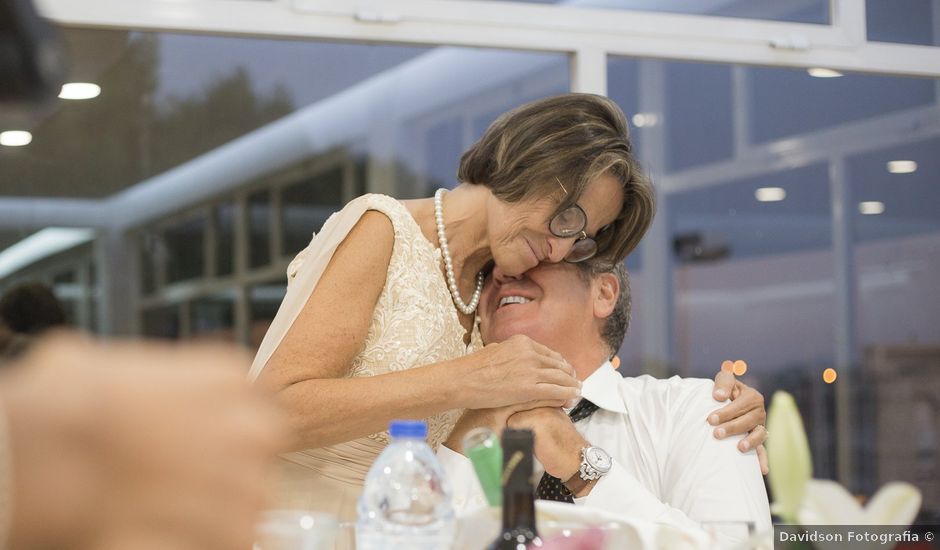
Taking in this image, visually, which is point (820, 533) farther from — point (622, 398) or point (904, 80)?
point (904, 80)

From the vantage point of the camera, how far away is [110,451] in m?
0.55

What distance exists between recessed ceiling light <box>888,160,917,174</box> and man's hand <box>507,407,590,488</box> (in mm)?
2655

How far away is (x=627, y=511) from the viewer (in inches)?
70.1

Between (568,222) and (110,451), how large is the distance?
1649mm

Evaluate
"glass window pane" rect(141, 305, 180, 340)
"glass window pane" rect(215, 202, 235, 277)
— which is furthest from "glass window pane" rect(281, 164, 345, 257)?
"glass window pane" rect(141, 305, 180, 340)

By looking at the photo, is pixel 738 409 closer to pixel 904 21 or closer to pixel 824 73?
pixel 824 73

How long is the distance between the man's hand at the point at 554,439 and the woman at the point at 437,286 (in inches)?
1.0

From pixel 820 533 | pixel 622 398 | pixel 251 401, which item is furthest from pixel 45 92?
pixel 622 398

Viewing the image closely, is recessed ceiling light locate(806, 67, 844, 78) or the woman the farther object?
recessed ceiling light locate(806, 67, 844, 78)

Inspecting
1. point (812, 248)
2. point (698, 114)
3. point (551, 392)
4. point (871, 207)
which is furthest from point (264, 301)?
point (871, 207)

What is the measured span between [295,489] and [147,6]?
64.9 inches

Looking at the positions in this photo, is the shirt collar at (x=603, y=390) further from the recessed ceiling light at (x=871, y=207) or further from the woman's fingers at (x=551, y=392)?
the recessed ceiling light at (x=871, y=207)

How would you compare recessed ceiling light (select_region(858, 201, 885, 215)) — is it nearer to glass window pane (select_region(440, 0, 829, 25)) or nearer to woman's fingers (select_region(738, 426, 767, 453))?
glass window pane (select_region(440, 0, 829, 25))

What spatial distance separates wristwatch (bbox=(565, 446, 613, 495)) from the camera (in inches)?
72.2
